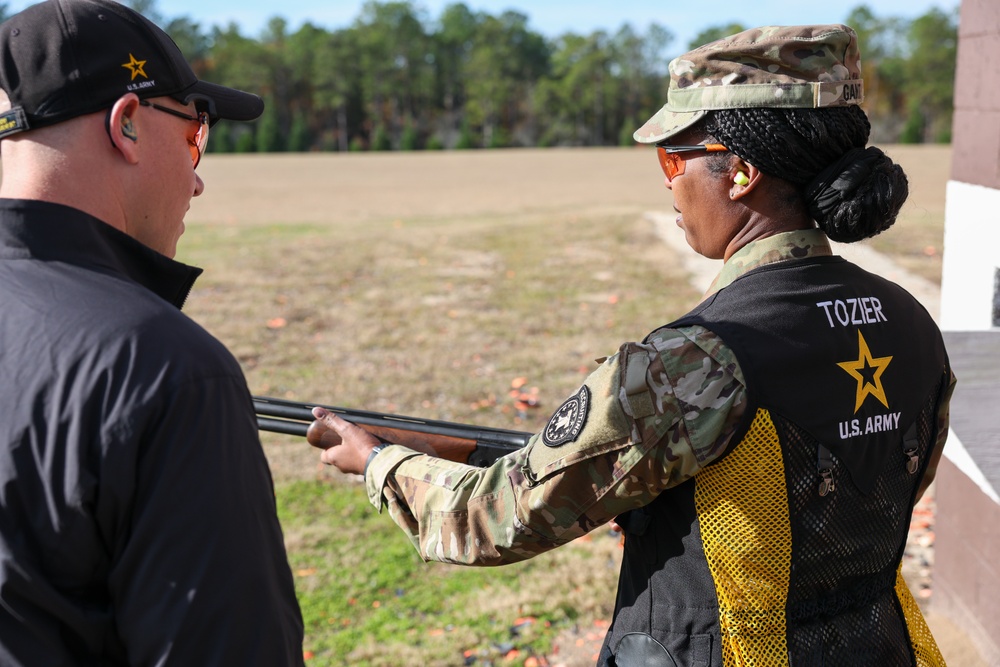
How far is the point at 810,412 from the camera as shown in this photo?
5.86 ft

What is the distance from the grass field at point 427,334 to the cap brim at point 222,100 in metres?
1.57

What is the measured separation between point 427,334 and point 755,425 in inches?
369

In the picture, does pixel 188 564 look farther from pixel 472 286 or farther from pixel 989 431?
pixel 472 286

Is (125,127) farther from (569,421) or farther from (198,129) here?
(569,421)

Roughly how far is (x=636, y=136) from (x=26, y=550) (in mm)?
1441

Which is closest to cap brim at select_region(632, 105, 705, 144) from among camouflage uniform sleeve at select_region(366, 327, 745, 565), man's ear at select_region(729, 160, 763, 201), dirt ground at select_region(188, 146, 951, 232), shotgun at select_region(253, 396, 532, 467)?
man's ear at select_region(729, 160, 763, 201)

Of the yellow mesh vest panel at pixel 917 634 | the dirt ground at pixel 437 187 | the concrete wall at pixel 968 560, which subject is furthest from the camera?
the dirt ground at pixel 437 187

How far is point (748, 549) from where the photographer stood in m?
1.81

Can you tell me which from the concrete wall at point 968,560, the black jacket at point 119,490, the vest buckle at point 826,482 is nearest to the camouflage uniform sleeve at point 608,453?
the vest buckle at point 826,482

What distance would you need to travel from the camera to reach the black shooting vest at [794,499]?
70.0 inches

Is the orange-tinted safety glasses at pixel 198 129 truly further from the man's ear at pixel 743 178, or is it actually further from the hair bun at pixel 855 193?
the hair bun at pixel 855 193

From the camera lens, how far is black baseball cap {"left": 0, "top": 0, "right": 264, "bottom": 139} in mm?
1477

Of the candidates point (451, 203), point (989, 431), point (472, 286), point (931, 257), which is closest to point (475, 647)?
point (989, 431)

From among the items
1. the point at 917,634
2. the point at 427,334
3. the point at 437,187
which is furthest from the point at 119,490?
the point at 437,187
